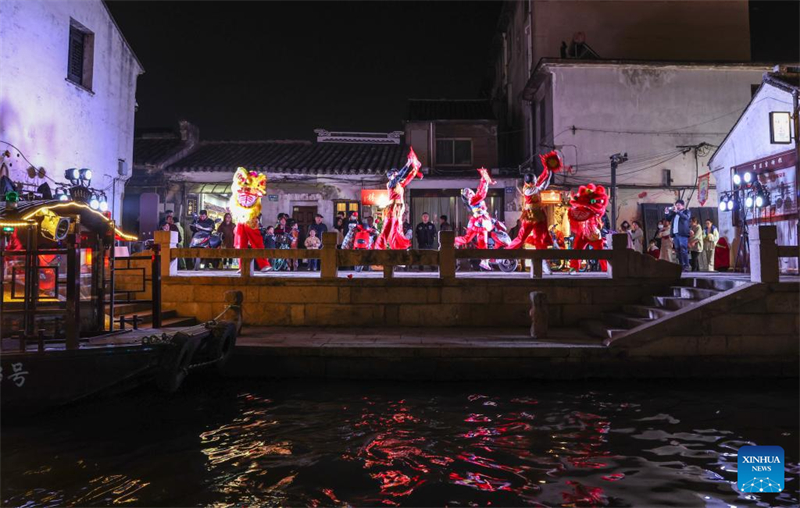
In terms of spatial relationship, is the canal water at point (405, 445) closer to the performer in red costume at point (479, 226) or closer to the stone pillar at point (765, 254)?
the stone pillar at point (765, 254)

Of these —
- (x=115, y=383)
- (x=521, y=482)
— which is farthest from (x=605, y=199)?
(x=115, y=383)

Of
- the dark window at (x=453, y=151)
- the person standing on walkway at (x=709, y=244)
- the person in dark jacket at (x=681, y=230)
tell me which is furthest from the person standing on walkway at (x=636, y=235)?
the dark window at (x=453, y=151)

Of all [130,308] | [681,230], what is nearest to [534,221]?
[681,230]

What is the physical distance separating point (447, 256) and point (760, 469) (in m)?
6.26

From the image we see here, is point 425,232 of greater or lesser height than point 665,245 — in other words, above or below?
above

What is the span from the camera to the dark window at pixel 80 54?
15195mm

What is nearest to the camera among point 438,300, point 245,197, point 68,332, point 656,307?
point 68,332

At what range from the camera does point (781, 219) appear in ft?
44.6

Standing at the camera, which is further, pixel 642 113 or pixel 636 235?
pixel 642 113

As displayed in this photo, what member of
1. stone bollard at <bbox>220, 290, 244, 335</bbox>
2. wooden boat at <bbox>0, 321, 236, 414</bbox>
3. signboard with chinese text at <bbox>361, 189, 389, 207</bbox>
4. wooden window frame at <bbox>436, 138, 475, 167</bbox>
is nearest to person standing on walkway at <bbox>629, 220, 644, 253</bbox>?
wooden window frame at <bbox>436, 138, 475, 167</bbox>

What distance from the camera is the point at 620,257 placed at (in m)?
10.3

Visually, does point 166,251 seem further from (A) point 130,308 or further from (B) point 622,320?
(B) point 622,320

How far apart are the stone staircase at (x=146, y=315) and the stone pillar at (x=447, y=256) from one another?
525cm

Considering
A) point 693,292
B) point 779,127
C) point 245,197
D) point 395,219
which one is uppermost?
point 779,127
